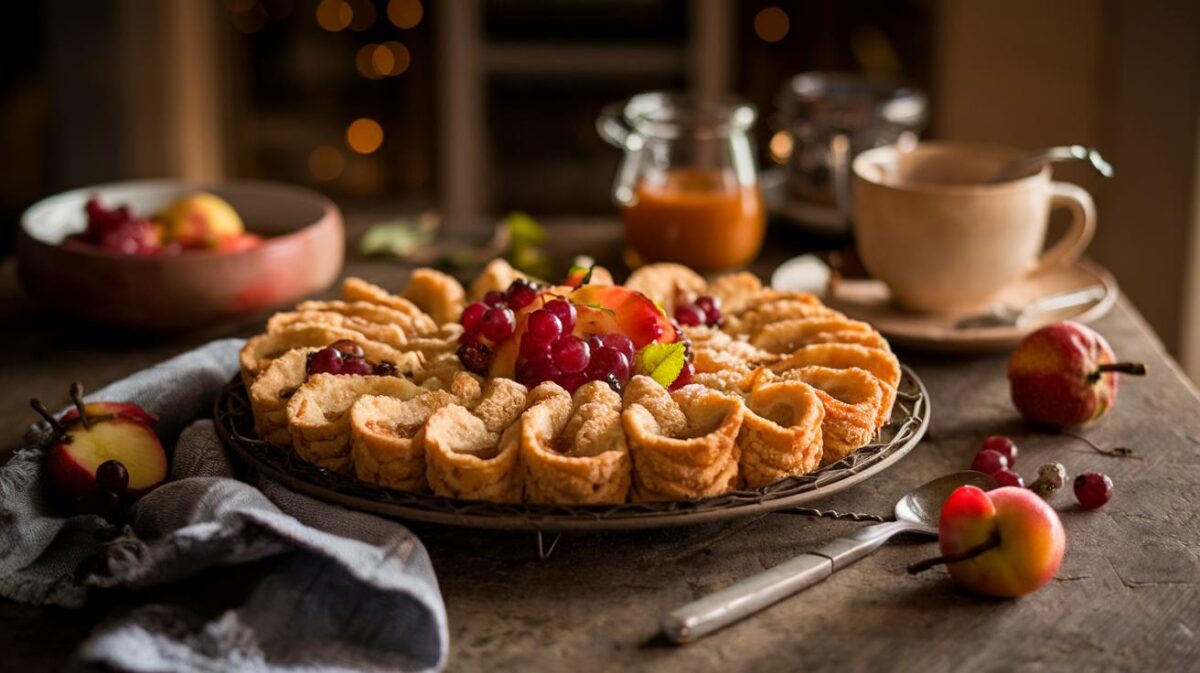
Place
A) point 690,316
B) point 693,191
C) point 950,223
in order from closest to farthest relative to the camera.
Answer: point 690,316
point 950,223
point 693,191

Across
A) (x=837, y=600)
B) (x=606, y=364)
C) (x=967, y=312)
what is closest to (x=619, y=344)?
(x=606, y=364)

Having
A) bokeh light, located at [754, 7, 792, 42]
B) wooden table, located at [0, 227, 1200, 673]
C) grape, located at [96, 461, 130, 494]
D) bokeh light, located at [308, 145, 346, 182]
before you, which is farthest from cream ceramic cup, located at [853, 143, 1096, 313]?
bokeh light, located at [308, 145, 346, 182]

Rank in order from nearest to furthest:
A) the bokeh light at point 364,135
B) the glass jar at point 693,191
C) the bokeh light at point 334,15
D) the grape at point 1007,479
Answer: the grape at point 1007,479 → the glass jar at point 693,191 → the bokeh light at point 334,15 → the bokeh light at point 364,135

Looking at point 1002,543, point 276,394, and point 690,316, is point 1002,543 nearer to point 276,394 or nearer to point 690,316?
point 690,316

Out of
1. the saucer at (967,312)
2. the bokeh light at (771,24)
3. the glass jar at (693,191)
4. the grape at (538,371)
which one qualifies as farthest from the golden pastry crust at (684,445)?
the bokeh light at (771,24)

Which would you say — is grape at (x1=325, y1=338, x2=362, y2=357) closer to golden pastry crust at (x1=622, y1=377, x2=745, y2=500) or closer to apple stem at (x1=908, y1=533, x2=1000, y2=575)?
golden pastry crust at (x1=622, y1=377, x2=745, y2=500)

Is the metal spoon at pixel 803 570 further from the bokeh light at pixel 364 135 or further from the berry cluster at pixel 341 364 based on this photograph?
the bokeh light at pixel 364 135
